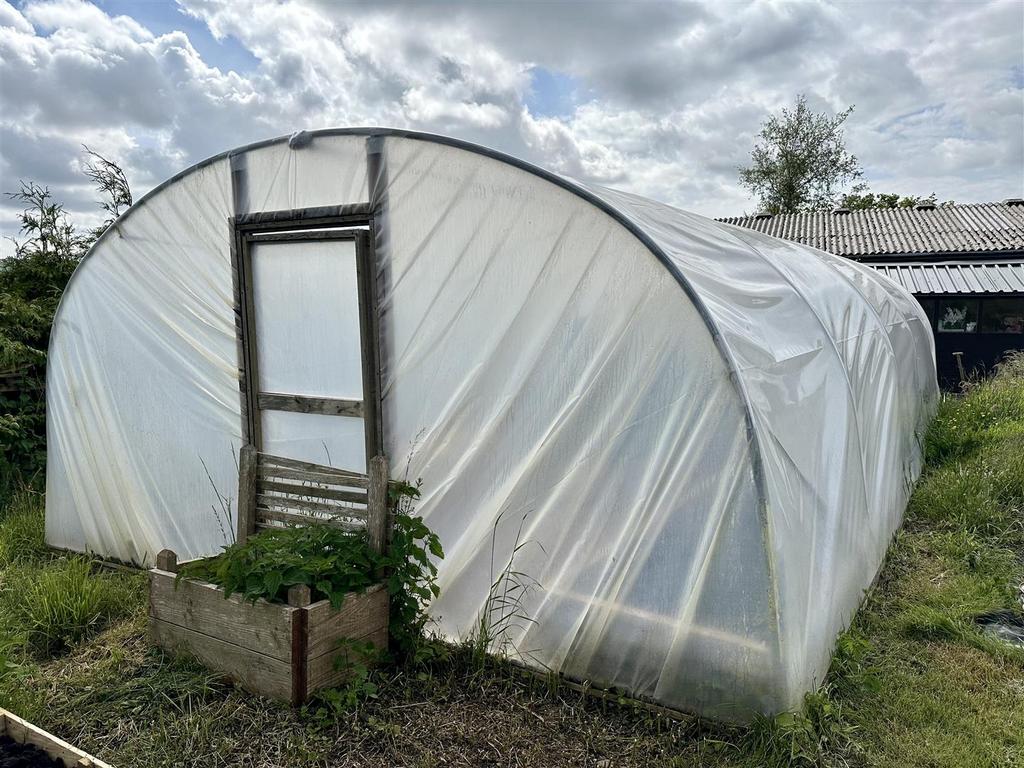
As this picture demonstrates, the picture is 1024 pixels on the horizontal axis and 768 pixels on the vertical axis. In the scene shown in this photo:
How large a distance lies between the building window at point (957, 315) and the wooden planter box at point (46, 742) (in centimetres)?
1514

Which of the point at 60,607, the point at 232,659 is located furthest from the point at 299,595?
the point at 60,607

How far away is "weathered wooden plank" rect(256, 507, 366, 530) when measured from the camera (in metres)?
3.57

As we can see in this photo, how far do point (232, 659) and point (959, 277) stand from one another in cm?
1501

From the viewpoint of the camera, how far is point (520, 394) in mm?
3461

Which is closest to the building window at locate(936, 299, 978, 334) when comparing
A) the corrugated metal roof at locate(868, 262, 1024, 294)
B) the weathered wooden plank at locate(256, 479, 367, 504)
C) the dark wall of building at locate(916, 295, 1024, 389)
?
the dark wall of building at locate(916, 295, 1024, 389)

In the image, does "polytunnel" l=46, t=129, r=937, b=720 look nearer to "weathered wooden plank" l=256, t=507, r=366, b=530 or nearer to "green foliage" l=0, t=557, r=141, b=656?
"weathered wooden plank" l=256, t=507, r=366, b=530

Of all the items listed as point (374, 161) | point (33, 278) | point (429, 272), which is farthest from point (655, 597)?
point (33, 278)

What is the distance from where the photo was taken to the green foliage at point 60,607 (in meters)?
3.65

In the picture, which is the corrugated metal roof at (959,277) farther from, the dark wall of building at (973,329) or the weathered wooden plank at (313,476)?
the weathered wooden plank at (313,476)

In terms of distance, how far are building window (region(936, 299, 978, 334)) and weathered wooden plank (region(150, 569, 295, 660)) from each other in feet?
47.3

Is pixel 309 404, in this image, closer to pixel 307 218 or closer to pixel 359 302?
pixel 359 302

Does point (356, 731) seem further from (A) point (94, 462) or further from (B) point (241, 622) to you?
(A) point (94, 462)

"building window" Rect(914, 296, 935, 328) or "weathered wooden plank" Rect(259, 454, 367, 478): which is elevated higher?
"building window" Rect(914, 296, 935, 328)

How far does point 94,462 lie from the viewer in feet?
16.2
